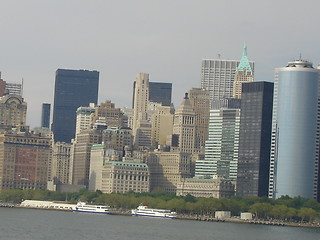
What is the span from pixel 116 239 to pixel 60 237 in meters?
8.92

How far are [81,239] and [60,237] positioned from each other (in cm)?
430

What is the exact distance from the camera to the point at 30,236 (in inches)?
7830

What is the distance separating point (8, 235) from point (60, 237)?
831 centimetres

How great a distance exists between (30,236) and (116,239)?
13.7 m

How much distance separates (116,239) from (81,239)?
6.30m

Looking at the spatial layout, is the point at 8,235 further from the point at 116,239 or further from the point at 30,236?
the point at 116,239

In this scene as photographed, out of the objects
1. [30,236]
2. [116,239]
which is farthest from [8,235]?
[116,239]

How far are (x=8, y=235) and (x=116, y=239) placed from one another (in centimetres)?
1720

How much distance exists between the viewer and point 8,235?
199125mm

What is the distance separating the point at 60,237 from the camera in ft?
652

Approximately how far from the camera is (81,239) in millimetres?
196375
